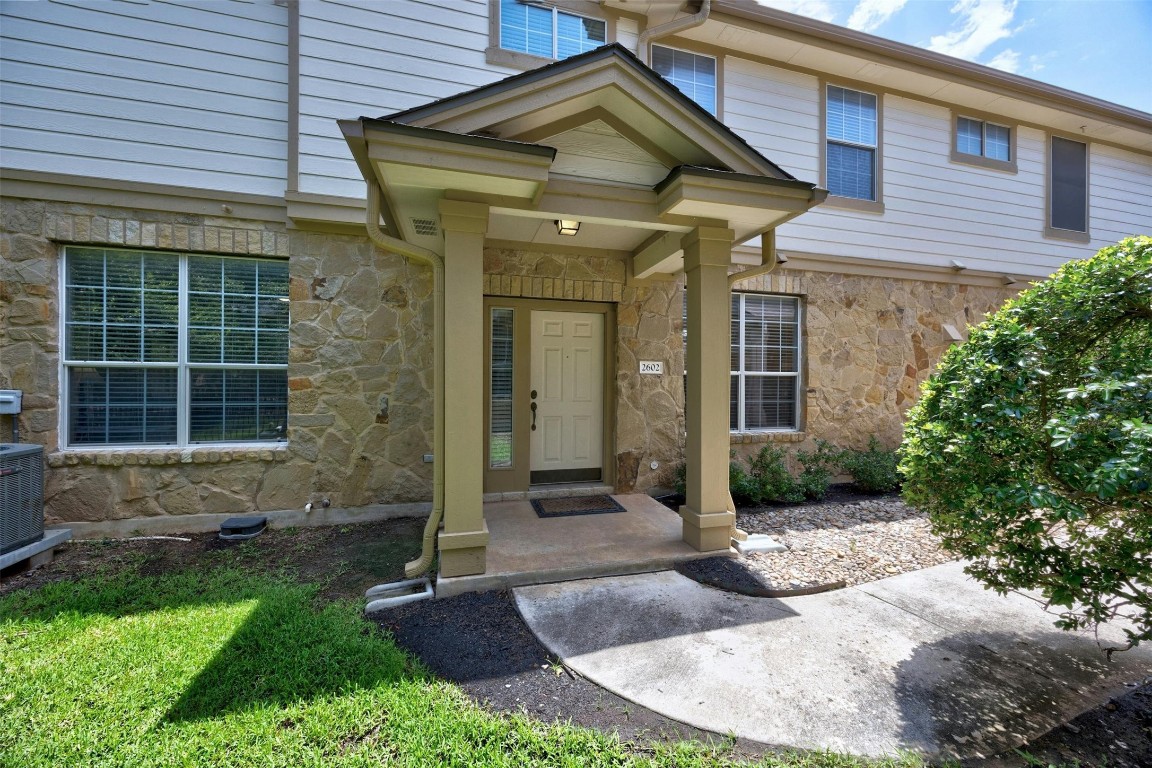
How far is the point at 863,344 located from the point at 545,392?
4.72 meters

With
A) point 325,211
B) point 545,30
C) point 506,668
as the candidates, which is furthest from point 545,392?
point 545,30

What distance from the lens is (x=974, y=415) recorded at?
2504 millimetres

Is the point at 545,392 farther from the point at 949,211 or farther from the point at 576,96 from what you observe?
the point at 949,211

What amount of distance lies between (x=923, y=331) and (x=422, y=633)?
7.87m

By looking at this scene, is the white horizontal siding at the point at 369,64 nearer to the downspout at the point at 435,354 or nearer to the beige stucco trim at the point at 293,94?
the beige stucco trim at the point at 293,94

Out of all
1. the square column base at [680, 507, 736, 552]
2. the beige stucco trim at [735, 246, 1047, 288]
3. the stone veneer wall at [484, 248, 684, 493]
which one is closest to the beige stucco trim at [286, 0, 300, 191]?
the stone veneer wall at [484, 248, 684, 493]

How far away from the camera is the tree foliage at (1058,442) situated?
2043 mm

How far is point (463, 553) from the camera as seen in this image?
3.36 meters

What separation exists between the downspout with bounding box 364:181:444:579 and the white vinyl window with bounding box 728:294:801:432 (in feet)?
13.2

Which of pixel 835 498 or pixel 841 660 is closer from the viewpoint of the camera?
pixel 841 660

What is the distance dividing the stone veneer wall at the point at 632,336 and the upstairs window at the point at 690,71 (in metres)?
2.39

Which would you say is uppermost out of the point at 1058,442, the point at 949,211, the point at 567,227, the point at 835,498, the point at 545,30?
the point at 545,30

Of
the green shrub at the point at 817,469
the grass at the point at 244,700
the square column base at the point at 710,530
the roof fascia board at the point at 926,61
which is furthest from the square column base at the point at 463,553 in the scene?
the roof fascia board at the point at 926,61

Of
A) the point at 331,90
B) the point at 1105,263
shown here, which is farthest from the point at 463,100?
the point at 1105,263
